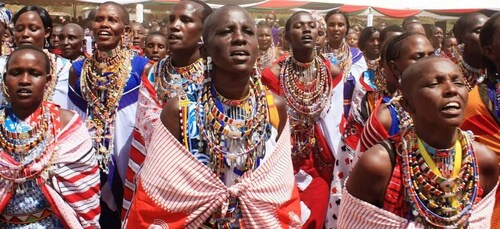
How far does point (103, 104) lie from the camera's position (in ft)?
17.7

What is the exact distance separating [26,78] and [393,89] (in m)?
2.42

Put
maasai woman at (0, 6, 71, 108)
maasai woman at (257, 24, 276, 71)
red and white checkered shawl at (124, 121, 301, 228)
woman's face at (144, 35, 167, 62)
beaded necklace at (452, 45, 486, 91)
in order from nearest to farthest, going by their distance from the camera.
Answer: red and white checkered shawl at (124, 121, 301, 228)
beaded necklace at (452, 45, 486, 91)
maasai woman at (0, 6, 71, 108)
woman's face at (144, 35, 167, 62)
maasai woman at (257, 24, 276, 71)

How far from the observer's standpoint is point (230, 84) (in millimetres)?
3506

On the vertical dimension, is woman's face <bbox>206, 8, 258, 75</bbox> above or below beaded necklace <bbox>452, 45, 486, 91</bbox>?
above

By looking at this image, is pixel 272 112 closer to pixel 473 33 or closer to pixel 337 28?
pixel 473 33

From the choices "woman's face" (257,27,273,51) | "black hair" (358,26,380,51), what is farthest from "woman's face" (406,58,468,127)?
"woman's face" (257,27,273,51)

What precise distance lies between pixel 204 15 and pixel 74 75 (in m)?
1.47

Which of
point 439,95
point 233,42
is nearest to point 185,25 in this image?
point 233,42

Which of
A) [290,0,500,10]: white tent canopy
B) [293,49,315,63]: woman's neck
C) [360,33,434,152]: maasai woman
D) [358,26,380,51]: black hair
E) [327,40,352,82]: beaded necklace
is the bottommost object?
[290,0,500,10]: white tent canopy

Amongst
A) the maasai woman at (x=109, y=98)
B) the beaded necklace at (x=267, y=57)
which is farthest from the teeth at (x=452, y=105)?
the beaded necklace at (x=267, y=57)

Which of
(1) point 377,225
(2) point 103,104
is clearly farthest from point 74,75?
(1) point 377,225

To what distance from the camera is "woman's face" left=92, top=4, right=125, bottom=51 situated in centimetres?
551

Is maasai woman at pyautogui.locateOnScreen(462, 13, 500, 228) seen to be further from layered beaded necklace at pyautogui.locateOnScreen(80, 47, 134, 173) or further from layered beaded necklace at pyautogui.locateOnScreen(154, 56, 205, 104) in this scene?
layered beaded necklace at pyautogui.locateOnScreen(80, 47, 134, 173)

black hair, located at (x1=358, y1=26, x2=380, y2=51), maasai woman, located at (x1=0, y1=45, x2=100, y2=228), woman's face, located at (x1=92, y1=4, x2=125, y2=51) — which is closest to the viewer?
maasai woman, located at (x1=0, y1=45, x2=100, y2=228)
